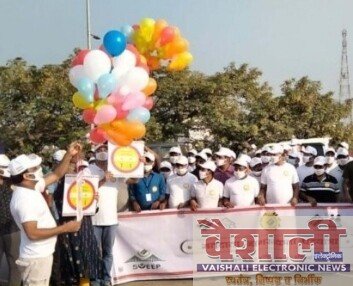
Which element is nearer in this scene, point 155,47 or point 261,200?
point 155,47

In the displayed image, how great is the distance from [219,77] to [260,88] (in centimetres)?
211

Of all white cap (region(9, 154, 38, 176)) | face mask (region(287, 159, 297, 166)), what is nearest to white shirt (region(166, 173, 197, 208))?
face mask (region(287, 159, 297, 166))

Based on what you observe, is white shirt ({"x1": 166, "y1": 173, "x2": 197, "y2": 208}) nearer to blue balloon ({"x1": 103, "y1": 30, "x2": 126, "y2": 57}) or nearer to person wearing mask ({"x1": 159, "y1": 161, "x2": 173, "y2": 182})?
person wearing mask ({"x1": 159, "y1": 161, "x2": 173, "y2": 182})

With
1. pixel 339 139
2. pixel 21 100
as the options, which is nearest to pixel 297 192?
pixel 21 100

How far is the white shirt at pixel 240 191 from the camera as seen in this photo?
8.68 metres

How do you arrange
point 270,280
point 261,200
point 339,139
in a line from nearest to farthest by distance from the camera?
point 270,280 < point 261,200 < point 339,139

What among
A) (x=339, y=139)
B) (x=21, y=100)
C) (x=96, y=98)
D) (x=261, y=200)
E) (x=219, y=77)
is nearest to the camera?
(x=96, y=98)

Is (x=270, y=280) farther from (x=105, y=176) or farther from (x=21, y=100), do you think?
(x=21, y=100)

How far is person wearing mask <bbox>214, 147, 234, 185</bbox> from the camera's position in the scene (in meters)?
9.36

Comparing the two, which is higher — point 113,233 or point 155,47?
point 155,47

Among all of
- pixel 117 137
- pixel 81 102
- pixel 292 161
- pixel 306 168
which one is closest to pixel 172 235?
pixel 117 137

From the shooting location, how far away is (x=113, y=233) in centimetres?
838

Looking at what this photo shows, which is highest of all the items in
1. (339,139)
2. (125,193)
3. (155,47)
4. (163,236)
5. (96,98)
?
(339,139)

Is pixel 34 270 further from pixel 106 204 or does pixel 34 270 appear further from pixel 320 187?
pixel 320 187
